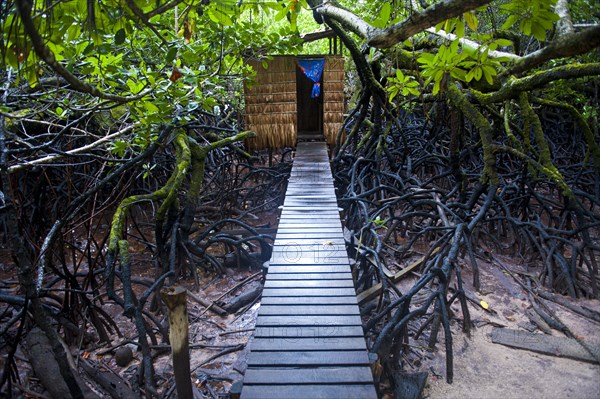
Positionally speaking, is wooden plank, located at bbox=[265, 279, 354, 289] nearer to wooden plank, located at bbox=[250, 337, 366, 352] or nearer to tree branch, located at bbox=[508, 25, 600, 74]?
wooden plank, located at bbox=[250, 337, 366, 352]

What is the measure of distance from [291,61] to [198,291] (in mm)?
4732

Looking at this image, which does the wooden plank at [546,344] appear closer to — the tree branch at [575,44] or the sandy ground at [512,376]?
the sandy ground at [512,376]

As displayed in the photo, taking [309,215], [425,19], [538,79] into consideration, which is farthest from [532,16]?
[309,215]

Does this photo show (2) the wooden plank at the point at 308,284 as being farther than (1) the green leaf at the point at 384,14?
Yes

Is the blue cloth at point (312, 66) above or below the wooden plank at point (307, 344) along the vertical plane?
above

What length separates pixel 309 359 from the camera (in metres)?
2.47

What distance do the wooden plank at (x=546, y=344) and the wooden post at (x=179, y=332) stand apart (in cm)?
317

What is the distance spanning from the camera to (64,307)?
3.99 metres

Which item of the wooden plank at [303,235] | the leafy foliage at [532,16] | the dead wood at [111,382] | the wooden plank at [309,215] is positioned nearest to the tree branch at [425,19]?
the leafy foliage at [532,16]

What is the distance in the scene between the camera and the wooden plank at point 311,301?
3.07 m

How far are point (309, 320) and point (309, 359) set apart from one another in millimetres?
412

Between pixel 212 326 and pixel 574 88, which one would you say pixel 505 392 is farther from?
pixel 574 88

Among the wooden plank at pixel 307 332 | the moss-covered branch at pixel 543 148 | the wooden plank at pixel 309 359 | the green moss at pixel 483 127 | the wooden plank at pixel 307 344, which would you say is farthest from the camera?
the green moss at pixel 483 127

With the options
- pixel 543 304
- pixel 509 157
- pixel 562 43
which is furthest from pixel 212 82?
pixel 509 157
